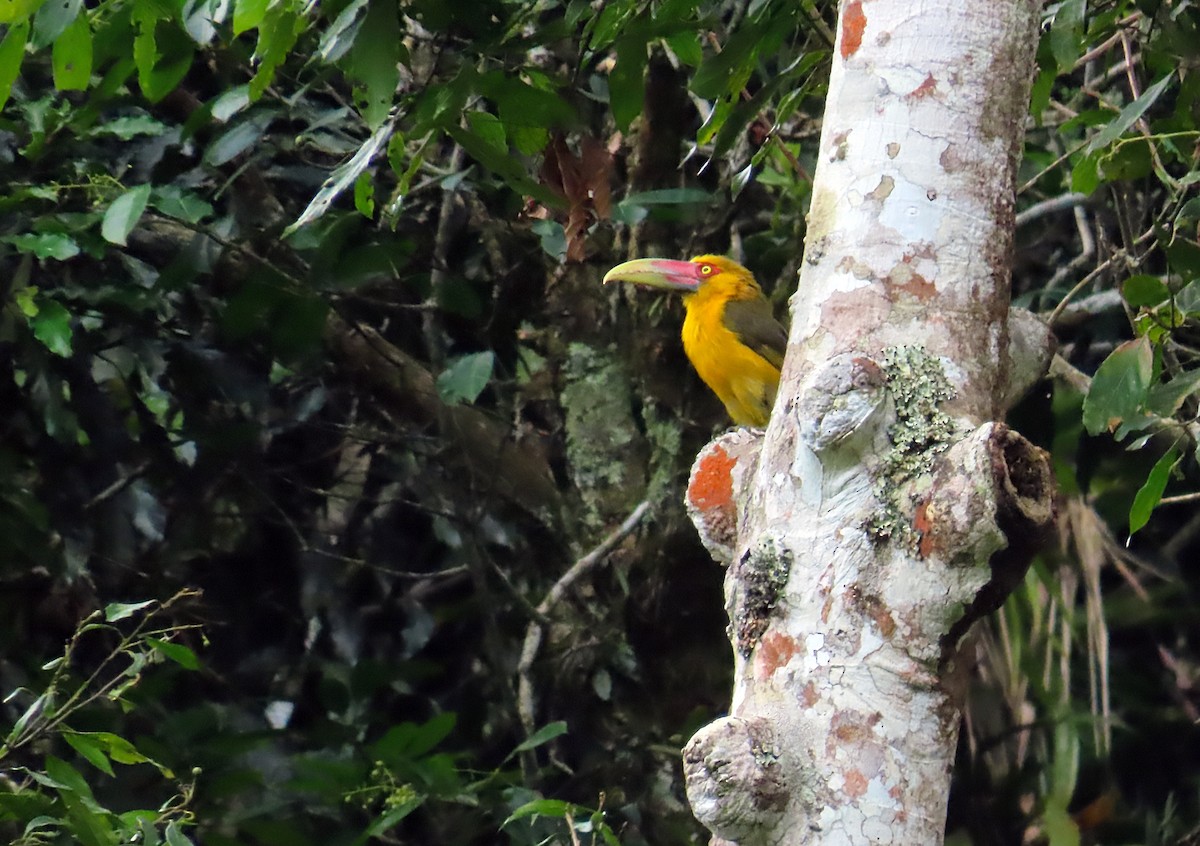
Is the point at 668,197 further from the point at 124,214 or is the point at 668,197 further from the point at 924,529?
the point at 924,529

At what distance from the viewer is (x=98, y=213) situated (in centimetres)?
337

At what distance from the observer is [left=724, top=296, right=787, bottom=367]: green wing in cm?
414

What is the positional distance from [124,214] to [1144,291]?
2.06 m

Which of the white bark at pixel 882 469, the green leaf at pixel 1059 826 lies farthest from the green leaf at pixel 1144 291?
the green leaf at pixel 1059 826

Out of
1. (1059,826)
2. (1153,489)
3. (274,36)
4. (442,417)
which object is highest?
(274,36)

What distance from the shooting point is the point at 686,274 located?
13.2 ft

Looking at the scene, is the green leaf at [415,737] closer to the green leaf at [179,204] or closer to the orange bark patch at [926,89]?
the green leaf at [179,204]

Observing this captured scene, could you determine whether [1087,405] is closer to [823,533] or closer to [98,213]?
[823,533]

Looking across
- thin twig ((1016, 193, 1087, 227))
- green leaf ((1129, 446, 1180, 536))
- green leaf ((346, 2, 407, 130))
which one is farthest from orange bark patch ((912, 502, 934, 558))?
thin twig ((1016, 193, 1087, 227))

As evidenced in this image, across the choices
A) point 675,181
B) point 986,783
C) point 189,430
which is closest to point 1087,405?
point 675,181

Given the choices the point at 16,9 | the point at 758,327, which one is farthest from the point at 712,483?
the point at 758,327

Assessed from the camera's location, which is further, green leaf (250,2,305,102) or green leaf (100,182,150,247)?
green leaf (100,182,150,247)

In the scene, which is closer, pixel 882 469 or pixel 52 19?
pixel 882 469

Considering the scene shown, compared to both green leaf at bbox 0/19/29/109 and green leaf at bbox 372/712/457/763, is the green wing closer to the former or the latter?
green leaf at bbox 372/712/457/763
